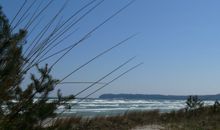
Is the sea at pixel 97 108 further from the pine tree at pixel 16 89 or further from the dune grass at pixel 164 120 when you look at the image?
the dune grass at pixel 164 120

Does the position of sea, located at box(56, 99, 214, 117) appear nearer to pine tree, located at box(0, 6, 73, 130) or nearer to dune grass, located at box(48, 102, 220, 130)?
pine tree, located at box(0, 6, 73, 130)

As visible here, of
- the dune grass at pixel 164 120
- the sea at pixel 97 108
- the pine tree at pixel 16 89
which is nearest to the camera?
the pine tree at pixel 16 89

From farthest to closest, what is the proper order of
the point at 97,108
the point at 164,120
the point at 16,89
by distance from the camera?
the point at 97,108 → the point at 164,120 → the point at 16,89

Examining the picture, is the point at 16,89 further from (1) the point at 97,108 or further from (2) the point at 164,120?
(1) the point at 97,108

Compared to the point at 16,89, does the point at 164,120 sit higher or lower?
higher

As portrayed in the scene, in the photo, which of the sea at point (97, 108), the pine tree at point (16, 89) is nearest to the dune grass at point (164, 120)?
the sea at point (97, 108)

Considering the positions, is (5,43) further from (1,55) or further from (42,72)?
(42,72)

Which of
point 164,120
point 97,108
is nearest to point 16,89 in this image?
point 164,120

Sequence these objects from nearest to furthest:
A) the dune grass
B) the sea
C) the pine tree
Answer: the pine tree, the sea, the dune grass

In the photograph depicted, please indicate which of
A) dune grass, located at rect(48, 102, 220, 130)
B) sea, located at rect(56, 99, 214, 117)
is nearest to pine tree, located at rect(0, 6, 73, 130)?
sea, located at rect(56, 99, 214, 117)

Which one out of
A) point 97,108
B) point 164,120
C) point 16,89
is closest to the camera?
point 16,89

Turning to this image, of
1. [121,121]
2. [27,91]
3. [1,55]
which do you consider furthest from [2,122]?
[121,121]

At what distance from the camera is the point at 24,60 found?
7.09ft

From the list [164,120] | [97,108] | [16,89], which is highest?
[97,108]
